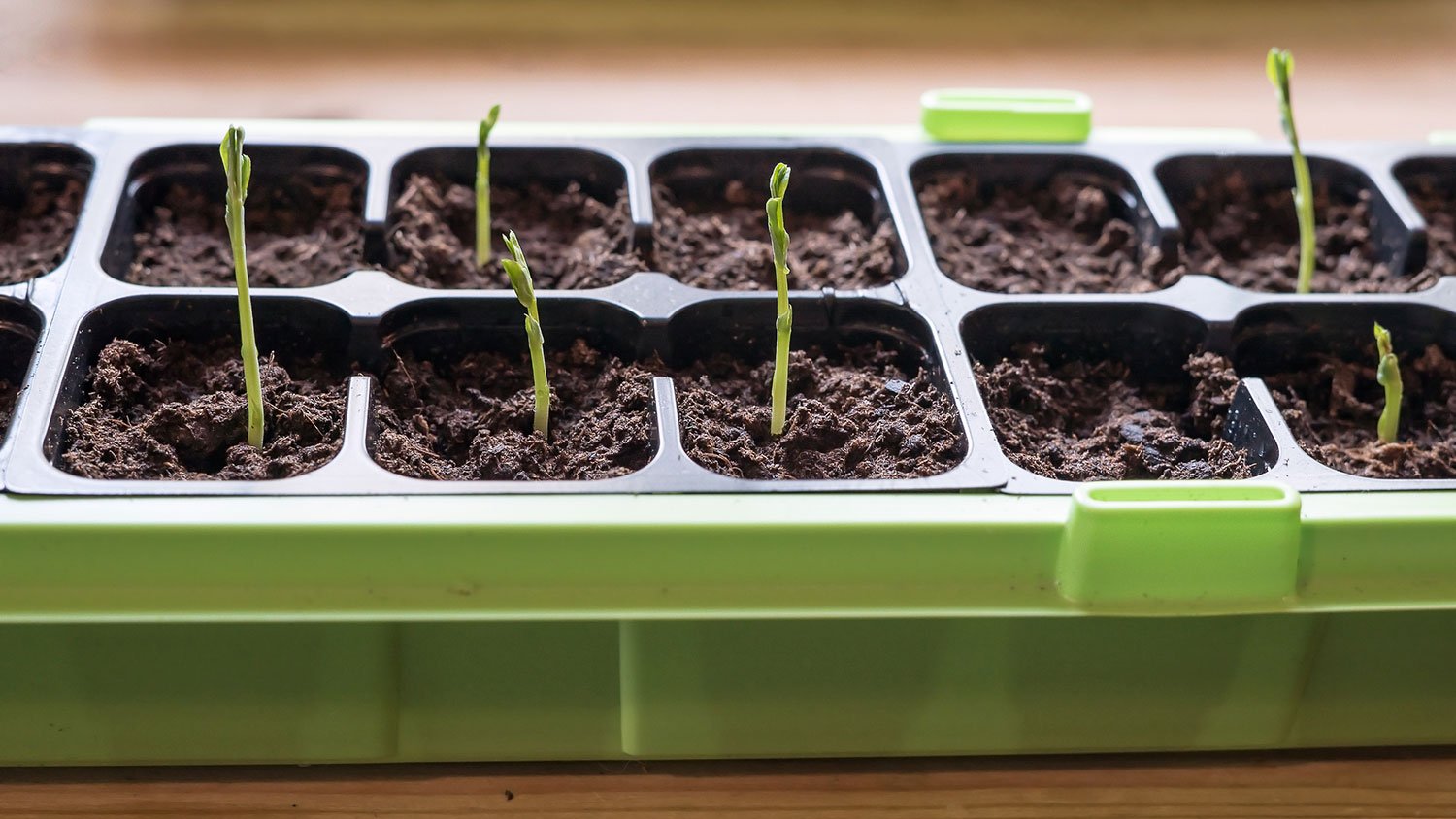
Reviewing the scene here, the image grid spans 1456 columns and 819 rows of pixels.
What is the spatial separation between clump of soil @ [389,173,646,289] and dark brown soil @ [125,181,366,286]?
0.04m

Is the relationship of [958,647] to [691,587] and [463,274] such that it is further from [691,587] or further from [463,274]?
[463,274]

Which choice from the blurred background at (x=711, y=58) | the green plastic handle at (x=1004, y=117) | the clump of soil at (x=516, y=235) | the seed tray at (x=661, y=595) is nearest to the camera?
the seed tray at (x=661, y=595)

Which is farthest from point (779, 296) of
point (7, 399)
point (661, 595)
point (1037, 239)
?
point (7, 399)

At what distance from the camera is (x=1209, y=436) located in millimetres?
767

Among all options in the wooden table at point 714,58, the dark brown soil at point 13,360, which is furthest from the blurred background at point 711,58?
the dark brown soil at point 13,360

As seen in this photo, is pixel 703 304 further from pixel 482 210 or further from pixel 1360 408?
pixel 1360 408

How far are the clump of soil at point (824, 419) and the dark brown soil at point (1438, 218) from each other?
0.40 meters

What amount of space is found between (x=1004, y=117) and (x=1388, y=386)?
343 millimetres

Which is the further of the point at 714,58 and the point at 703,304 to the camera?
the point at 714,58

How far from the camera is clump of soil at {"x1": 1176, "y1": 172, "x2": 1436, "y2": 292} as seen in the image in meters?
0.91

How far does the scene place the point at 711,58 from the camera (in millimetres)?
1281

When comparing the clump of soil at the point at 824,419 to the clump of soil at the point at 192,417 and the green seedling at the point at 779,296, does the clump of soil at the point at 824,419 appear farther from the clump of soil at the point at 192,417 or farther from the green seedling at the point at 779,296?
the clump of soil at the point at 192,417

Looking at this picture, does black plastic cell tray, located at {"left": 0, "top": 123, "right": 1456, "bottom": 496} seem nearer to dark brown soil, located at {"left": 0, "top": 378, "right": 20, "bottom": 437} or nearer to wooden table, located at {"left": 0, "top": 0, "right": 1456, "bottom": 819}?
dark brown soil, located at {"left": 0, "top": 378, "right": 20, "bottom": 437}

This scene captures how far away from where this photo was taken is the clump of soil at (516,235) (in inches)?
33.2
